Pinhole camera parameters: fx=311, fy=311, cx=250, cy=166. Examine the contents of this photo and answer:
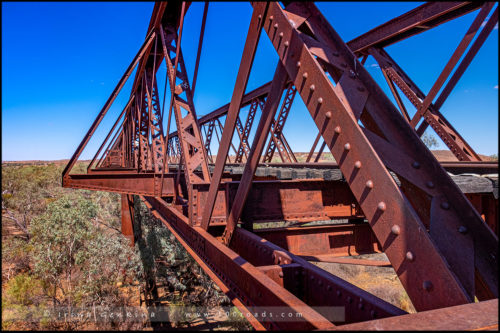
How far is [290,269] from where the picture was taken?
2.60 m

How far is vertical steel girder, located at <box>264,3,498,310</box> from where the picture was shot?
5.09 ft

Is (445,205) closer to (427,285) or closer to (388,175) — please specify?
(388,175)

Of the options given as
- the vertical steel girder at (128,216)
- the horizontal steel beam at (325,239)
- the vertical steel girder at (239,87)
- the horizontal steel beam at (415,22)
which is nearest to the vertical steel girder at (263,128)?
the vertical steel girder at (239,87)

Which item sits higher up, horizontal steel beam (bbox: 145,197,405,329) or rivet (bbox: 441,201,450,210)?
rivet (bbox: 441,201,450,210)

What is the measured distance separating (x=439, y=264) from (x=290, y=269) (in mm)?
1282

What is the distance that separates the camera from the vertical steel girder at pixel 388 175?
5.09 feet

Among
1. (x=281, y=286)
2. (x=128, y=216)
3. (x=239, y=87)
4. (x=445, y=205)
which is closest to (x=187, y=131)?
(x=239, y=87)

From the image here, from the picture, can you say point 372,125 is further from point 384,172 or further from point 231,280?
point 231,280

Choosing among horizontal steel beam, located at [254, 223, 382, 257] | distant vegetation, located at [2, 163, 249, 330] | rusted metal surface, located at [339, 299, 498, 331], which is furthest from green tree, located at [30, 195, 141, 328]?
rusted metal surface, located at [339, 299, 498, 331]

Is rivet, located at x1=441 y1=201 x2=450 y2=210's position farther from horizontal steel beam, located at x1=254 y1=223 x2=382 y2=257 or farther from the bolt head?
horizontal steel beam, located at x1=254 y1=223 x2=382 y2=257

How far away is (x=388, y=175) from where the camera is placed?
1.67 m

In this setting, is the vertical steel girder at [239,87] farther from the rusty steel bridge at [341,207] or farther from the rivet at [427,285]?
the rivet at [427,285]

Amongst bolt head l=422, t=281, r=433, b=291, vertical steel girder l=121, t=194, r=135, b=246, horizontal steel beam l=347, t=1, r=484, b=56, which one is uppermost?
horizontal steel beam l=347, t=1, r=484, b=56

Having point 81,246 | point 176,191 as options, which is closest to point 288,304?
point 176,191
